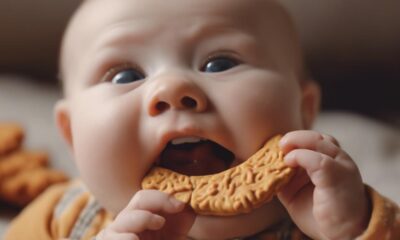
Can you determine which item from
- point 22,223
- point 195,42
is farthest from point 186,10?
point 22,223

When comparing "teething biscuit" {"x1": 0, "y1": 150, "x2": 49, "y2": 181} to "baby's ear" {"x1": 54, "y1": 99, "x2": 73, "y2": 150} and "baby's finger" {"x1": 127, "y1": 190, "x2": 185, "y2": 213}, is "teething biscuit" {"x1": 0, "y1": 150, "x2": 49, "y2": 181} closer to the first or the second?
"baby's ear" {"x1": 54, "y1": 99, "x2": 73, "y2": 150}

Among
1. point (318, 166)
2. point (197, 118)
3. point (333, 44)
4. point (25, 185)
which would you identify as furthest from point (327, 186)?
point (333, 44)

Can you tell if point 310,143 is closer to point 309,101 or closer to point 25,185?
point 309,101

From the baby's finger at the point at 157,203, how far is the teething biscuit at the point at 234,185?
0.04 ft

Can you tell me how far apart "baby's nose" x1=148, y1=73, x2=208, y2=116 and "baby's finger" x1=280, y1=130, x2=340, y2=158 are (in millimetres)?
93

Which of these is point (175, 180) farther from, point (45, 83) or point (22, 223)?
point (45, 83)

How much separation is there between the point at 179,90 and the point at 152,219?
0.44 ft

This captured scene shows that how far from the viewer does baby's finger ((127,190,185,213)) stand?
29.8 inches

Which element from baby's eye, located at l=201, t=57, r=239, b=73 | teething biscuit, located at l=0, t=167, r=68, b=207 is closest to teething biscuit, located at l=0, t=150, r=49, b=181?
teething biscuit, located at l=0, t=167, r=68, b=207

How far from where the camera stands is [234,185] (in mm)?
763

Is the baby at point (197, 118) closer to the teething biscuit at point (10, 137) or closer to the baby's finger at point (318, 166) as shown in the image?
the baby's finger at point (318, 166)

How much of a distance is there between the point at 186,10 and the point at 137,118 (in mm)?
135

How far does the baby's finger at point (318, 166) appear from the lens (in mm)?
737

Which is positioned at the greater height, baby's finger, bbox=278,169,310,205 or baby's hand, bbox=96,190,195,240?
baby's hand, bbox=96,190,195,240
